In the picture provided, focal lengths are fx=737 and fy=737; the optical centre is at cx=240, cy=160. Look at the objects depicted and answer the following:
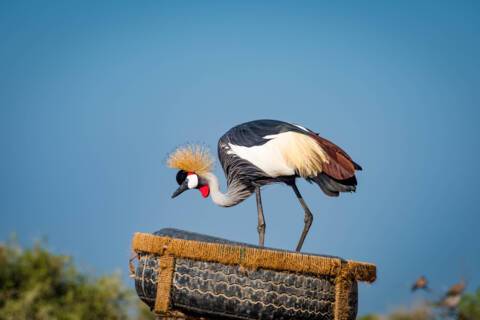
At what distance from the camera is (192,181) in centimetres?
475

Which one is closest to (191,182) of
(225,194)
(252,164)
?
(225,194)

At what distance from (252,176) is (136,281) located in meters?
1.44

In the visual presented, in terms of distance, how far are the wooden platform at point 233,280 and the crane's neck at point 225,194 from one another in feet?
4.93

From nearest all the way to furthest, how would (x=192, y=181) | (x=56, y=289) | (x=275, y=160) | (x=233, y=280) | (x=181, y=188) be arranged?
(x=233, y=280), (x=275, y=160), (x=192, y=181), (x=181, y=188), (x=56, y=289)

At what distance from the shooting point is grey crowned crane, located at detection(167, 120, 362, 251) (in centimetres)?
437

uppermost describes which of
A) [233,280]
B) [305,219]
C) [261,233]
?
[305,219]

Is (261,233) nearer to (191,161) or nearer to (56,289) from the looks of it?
(191,161)

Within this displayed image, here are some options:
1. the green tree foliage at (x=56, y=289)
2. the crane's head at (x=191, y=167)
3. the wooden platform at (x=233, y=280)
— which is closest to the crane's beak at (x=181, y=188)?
the crane's head at (x=191, y=167)

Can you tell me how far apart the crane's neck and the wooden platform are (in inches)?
59.1

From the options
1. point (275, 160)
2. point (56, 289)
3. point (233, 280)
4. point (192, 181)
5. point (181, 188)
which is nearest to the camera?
point (233, 280)

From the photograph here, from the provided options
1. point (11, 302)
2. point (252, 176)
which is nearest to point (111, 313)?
point (11, 302)

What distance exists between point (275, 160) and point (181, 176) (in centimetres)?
70

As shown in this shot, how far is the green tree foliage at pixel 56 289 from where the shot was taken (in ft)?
27.2

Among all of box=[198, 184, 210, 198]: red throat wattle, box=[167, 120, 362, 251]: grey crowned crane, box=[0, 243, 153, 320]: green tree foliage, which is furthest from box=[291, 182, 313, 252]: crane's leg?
box=[0, 243, 153, 320]: green tree foliage
